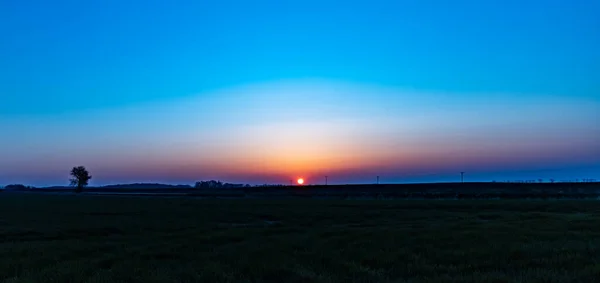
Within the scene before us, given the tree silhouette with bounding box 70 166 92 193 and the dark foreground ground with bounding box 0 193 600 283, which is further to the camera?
the tree silhouette with bounding box 70 166 92 193

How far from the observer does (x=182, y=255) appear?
63.8 feet

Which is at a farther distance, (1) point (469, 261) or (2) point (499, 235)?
(2) point (499, 235)

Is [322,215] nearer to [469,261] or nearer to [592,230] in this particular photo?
[592,230]

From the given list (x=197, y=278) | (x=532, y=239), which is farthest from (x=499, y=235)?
(x=197, y=278)

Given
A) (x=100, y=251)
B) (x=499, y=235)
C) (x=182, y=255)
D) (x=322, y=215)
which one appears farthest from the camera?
(x=322, y=215)

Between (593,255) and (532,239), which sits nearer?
(593,255)

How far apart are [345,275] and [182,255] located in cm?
751

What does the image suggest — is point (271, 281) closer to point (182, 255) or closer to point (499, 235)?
point (182, 255)

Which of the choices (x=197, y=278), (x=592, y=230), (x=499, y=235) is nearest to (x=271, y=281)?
(x=197, y=278)

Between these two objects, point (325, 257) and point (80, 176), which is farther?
point (80, 176)

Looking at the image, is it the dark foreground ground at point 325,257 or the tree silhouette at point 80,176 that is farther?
the tree silhouette at point 80,176

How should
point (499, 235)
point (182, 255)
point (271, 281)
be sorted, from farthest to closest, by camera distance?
point (499, 235), point (182, 255), point (271, 281)

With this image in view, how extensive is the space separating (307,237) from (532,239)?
34.3 feet

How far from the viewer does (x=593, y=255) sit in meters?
16.9
